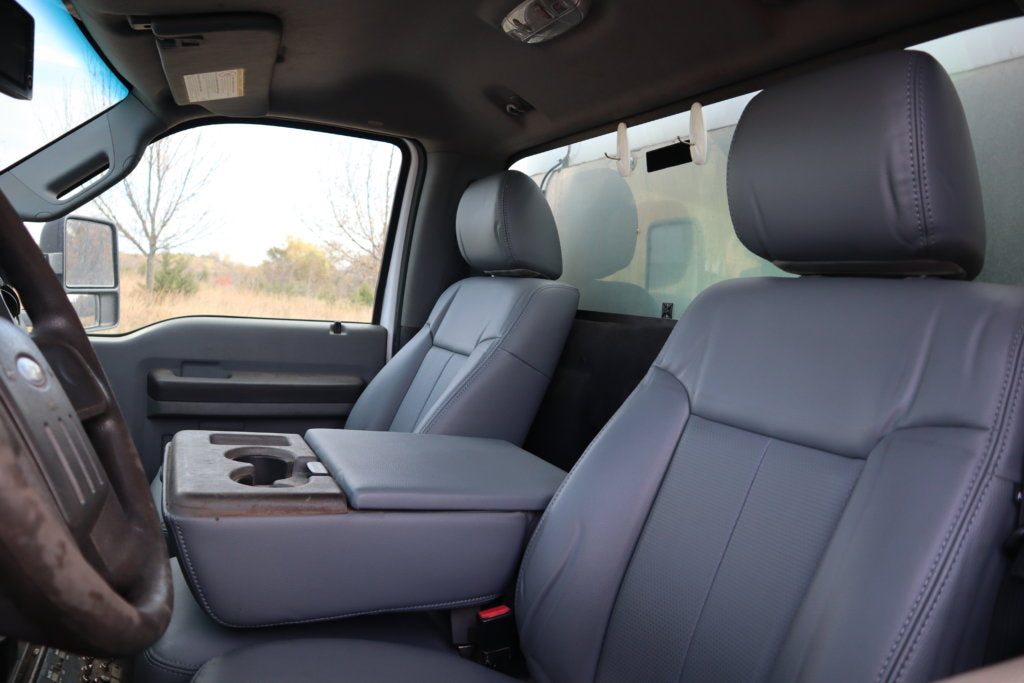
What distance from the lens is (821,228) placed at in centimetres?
117

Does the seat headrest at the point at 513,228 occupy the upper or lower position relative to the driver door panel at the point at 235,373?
upper

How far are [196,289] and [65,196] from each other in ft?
2.07

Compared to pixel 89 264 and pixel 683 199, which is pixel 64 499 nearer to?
pixel 683 199

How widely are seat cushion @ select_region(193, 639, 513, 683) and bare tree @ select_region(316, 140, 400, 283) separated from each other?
2111 millimetres

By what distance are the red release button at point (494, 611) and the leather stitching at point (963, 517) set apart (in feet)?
2.57

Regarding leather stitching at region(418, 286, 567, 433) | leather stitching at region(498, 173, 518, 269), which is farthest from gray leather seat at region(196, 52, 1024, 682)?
leather stitching at region(498, 173, 518, 269)

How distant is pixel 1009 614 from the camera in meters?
0.89

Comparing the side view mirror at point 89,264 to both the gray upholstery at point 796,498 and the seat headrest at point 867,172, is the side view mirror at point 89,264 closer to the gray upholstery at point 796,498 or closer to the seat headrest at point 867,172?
the gray upholstery at point 796,498

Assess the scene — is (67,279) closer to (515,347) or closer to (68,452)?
(515,347)

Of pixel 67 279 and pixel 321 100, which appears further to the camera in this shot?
pixel 321 100

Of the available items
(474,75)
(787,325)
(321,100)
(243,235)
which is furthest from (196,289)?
(787,325)

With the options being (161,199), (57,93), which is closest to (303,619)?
(57,93)

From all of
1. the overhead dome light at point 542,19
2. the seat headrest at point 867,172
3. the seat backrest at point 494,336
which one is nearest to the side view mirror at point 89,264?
the seat backrest at point 494,336

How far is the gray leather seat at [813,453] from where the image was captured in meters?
0.87
